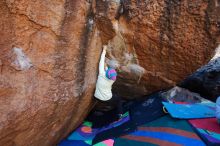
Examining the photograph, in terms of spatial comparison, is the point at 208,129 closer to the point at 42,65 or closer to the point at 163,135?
the point at 163,135

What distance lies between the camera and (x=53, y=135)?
440 cm

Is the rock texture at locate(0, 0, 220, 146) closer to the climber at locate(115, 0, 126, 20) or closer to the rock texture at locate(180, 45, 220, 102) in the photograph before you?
the climber at locate(115, 0, 126, 20)

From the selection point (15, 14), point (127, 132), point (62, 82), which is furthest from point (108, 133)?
point (15, 14)

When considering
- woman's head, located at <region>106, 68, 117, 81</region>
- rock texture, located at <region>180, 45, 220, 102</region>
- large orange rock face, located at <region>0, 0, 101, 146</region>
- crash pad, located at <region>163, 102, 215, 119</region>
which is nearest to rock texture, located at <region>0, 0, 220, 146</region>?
large orange rock face, located at <region>0, 0, 101, 146</region>

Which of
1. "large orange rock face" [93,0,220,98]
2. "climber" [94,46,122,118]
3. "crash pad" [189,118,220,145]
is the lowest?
"crash pad" [189,118,220,145]

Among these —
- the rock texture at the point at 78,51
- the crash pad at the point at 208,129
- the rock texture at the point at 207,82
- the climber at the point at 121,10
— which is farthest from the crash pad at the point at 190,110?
the climber at the point at 121,10

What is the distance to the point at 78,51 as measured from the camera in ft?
14.0

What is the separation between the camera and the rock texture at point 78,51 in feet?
11.5

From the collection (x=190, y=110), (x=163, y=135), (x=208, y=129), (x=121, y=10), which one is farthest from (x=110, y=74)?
(x=208, y=129)

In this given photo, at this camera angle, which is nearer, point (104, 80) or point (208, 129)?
point (208, 129)

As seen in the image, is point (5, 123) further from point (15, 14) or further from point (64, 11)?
point (64, 11)

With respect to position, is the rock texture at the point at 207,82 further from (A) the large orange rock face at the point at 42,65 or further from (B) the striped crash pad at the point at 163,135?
(A) the large orange rock face at the point at 42,65

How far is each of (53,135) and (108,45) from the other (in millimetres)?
1632

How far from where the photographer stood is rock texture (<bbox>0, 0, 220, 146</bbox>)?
3.49 meters
